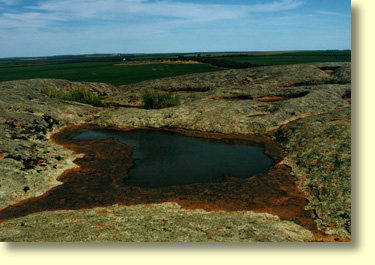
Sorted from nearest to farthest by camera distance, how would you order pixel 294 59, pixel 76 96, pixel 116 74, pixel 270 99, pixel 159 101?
pixel 270 99, pixel 159 101, pixel 76 96, pixel 116 74, pixel 294 59

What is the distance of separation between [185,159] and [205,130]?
4.57m

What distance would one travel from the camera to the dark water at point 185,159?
951cm

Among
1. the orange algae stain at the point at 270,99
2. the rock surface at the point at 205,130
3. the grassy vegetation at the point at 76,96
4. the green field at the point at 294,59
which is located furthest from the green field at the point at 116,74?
the green field at the point at 294,59

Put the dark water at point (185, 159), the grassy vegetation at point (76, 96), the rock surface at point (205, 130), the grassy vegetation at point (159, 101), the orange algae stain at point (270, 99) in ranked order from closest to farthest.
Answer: the rock surface at point (205, 130)
the dark water at point (185, 159)
the orange algae stain at point (270, 99)
the grassy vegetation at point (159, 101)
the grassy vegetation at point (76, 96)

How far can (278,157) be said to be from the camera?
11.0m

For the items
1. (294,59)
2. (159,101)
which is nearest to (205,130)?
(159,101)

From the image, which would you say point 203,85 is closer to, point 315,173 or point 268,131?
point 268,131

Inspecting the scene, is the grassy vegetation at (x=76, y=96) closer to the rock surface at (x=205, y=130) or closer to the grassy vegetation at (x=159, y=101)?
the rock surface at (x=205, y=130)

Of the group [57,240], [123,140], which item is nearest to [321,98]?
[123,140]

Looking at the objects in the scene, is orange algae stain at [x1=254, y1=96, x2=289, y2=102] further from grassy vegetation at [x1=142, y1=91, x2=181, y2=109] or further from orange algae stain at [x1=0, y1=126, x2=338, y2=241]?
orange algae stain at [x1=0, y1=126, x2=338, y2=241]

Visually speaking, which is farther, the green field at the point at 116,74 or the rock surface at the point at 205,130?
the green field at the point at 116,74

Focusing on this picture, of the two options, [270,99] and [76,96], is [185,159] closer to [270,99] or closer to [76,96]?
[270,99]

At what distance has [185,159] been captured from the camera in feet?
37.1

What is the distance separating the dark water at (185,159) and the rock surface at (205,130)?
1.58 meters
